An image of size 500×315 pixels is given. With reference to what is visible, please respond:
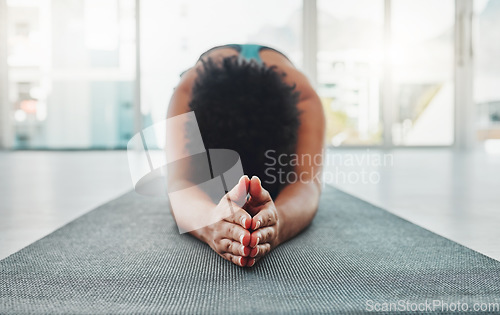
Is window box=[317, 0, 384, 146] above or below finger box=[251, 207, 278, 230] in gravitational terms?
above

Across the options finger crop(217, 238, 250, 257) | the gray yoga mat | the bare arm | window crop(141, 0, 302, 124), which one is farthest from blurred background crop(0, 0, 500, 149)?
finger crop(217, 238, 250, 257)

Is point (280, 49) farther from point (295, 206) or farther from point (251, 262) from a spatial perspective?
point (251, 262)

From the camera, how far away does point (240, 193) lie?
34.6 inches

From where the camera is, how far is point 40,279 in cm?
89

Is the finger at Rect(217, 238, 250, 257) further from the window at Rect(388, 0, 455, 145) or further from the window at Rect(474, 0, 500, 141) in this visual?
the window at Rect(474, 0, 500, 141)

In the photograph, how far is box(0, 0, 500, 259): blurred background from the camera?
596cm

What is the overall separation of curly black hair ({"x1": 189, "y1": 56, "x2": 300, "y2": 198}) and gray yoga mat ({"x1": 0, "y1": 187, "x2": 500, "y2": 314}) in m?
0.25

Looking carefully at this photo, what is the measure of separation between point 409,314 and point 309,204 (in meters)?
0.60

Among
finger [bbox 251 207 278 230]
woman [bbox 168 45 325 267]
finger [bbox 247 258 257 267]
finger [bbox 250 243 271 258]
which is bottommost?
finger [bbox 247 258 257 267]

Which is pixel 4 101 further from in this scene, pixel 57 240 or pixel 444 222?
pixel 444 222

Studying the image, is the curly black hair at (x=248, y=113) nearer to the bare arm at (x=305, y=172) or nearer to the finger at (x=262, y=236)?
the bare arm at (x=305, y=172)

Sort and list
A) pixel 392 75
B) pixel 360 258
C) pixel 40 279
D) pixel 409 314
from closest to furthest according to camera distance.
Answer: pixel 409 314
pixel 40 279
pixel 360 258
pixel 392 75

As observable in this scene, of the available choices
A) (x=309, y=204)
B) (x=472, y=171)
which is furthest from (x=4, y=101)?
(x=309, y=204)

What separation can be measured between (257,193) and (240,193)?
0.04 m
